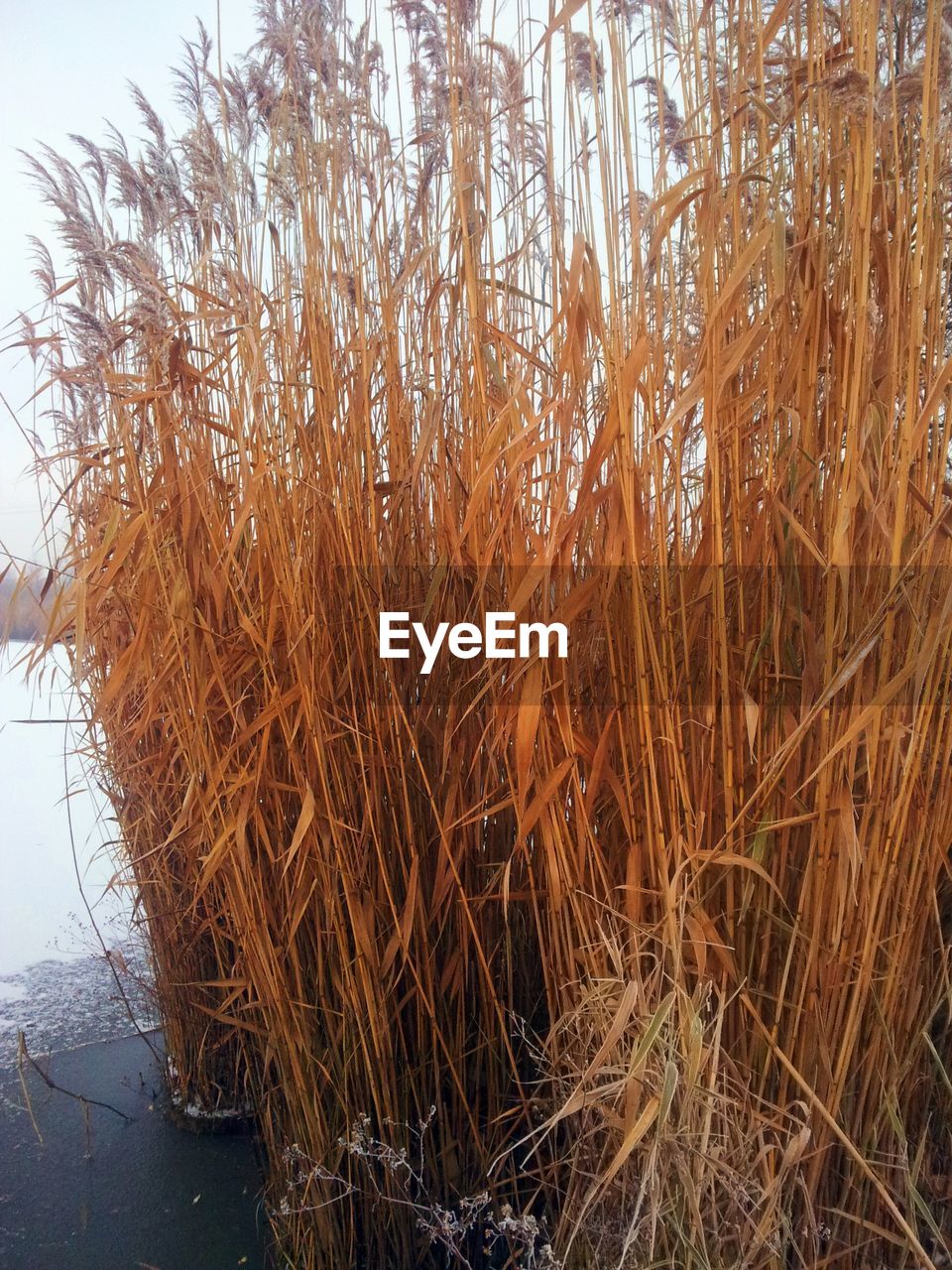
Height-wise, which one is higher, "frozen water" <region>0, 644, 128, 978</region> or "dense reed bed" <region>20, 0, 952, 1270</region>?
"dense reed bed" <region>20, 0, 952, 1270</region>

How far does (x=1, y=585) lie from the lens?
4.11ft

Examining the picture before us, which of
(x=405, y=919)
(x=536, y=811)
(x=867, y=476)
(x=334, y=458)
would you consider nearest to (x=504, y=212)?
(x=334, y=458)

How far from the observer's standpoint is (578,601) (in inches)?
31.6

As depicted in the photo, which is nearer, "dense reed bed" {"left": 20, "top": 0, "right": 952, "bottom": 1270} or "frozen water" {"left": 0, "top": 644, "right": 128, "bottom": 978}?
"dense reed bed" {"left": 20, "top": 0, "right": 952, "bottom": 1270}

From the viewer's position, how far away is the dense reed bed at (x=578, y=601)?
0.76 m

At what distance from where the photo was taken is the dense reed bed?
0.76 meters

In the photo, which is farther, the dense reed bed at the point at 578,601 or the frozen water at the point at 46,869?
the frozen water at the point at 46,869

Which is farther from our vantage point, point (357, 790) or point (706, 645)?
point (357, 790)

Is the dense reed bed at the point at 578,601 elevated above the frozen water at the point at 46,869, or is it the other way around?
the dense reed bed at the point at 578,601

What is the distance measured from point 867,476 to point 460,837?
0.53 metres

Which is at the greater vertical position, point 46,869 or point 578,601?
point 578,601

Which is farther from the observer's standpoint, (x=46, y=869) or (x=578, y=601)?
(x=46, y=869)

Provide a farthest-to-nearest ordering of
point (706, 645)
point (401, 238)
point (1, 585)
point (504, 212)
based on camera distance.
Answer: point (1, 585)
point (401, 238)
point (504, 212)
point (706, 645)

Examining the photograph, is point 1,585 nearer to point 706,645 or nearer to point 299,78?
point 299,78
